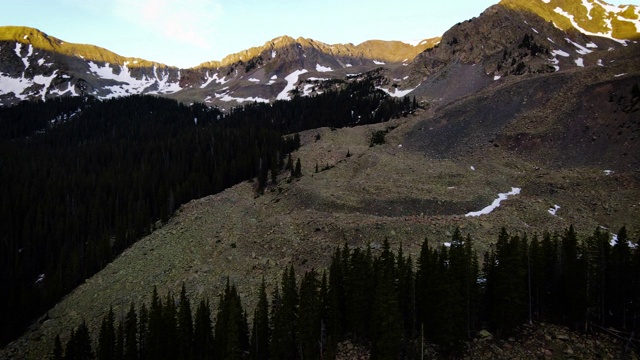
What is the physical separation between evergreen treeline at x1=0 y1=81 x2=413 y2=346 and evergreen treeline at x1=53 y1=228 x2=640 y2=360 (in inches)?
1353

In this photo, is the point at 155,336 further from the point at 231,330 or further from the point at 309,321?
the point at 309,321

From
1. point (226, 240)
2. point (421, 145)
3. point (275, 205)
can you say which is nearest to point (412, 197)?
point (275, 205)

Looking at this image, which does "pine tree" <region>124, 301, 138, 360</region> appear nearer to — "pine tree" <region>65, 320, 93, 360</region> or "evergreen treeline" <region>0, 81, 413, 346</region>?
"pine tree" <region>65, 320, 93, 360</region>

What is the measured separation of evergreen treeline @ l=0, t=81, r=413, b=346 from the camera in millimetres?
69206

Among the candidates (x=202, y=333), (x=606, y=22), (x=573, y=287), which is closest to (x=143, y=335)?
(x=202, y=333)

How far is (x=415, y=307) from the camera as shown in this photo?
31969mm

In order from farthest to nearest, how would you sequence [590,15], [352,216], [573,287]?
[590,15] < [352,216] < [573,287]

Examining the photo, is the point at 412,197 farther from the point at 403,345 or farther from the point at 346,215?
the point at 403,345

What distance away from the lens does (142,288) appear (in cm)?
4725

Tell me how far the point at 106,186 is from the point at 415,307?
92627 mm

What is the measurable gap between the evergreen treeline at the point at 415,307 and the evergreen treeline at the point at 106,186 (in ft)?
113

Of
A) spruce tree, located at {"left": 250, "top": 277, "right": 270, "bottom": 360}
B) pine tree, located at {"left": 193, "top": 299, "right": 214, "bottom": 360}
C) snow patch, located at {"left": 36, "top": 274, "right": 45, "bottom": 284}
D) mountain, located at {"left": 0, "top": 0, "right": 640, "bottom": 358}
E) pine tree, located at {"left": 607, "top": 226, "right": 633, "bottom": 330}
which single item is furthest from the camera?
snow patch, located at {"left": 36, "top": 274, "right": 45, "bottom": 284}

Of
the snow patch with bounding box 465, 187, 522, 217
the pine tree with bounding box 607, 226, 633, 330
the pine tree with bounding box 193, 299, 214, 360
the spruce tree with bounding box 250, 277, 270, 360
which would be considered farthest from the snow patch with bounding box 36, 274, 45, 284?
the pine tree with bounding box 607, 226, 633, 330

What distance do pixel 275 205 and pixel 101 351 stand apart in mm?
32900
